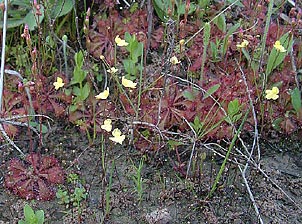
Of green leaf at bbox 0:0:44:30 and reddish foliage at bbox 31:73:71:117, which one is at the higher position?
green leaf at bbox 0:0:44:30

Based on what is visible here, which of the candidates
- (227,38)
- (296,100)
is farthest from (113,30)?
(296,100)

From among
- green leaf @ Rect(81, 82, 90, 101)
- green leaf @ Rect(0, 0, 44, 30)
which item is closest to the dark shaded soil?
green leaf @ Rect(81, 82, 90, 101)

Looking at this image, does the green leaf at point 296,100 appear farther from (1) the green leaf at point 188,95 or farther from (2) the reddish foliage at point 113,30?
(2) the reddish foliage at point 113,30

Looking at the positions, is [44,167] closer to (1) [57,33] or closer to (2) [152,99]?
(2) [152,99]

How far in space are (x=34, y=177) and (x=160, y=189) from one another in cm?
51

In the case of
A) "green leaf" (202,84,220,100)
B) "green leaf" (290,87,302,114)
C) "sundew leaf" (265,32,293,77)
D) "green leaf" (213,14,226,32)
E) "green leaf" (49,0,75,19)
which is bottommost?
"green leaf" (290,87,302,114)

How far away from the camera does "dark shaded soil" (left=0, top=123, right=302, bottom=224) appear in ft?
6.60

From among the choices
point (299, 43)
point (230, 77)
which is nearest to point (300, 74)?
point (299, 43)

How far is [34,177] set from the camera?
206cm

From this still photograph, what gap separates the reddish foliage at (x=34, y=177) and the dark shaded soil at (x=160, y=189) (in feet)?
0.11

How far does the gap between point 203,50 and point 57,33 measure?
2.45 feet

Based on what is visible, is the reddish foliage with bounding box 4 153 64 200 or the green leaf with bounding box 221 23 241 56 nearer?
the reddish foliage with bounding box 4 153 64 200

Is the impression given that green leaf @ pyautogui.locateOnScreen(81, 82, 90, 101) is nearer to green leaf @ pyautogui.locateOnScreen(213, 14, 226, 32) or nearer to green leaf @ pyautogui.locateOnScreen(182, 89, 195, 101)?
green leaf @ pyautogui.locateOnScreen(182, 89, 195, 101)

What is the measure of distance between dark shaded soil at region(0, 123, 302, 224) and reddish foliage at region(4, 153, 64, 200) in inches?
1.4
